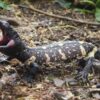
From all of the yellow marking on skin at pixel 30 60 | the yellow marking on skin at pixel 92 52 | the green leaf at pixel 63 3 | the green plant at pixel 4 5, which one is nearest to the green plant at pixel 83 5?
the green leaf at pixel 63 3

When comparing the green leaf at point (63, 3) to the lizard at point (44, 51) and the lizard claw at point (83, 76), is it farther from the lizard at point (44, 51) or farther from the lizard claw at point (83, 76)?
the lizard claw at point (83, 76)

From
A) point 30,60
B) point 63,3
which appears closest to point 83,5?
point 63,3

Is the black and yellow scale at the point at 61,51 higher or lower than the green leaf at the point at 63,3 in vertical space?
higher

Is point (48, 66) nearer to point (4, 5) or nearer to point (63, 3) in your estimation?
point (4, 5)

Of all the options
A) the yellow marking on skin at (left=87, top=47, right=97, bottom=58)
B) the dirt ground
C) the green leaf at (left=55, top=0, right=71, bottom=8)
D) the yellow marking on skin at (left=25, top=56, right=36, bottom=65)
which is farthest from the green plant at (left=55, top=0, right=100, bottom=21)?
the yellow marking on skin at (left=25, top=56, right=36, bottom=65)

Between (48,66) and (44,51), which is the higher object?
(44,51)

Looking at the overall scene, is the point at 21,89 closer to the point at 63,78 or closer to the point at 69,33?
the point at 63,78
